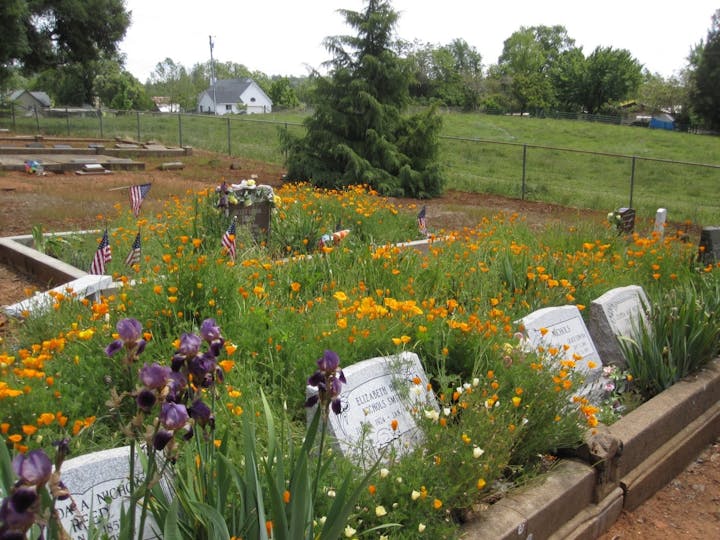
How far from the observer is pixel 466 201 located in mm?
15508


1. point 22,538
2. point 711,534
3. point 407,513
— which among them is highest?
point 22,538

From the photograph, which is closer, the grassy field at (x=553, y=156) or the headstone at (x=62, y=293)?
the headstone at (x=62, y=293)

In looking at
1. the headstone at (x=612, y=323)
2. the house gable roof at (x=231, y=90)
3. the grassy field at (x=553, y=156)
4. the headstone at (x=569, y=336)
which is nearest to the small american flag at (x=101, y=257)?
the headstone at (x=569, y=336)

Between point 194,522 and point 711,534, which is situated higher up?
point 194,522

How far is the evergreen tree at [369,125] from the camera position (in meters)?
15.8

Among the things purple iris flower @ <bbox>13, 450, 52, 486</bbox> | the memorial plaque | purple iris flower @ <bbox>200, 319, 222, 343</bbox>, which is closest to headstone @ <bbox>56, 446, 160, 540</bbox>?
purple iris flower @ <bbox>200, 319, 222, 343</bbox>

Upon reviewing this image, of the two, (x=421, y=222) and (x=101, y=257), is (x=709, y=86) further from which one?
(x=101, y=257)

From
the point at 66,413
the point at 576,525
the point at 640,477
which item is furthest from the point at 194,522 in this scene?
the point at 640,477

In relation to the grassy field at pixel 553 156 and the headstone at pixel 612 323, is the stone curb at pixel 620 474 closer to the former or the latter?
the headstone at pixel 612 323

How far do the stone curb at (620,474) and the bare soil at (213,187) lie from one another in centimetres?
10

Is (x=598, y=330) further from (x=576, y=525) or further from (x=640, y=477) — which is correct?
(x=576, y=525)

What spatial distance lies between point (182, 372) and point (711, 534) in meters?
3.23

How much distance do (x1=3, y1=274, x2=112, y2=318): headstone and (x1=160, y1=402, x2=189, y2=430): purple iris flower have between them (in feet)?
9.92

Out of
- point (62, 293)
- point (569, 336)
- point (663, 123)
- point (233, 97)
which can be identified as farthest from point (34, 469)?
point (233, 97)
